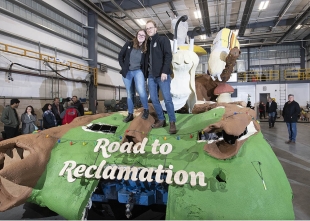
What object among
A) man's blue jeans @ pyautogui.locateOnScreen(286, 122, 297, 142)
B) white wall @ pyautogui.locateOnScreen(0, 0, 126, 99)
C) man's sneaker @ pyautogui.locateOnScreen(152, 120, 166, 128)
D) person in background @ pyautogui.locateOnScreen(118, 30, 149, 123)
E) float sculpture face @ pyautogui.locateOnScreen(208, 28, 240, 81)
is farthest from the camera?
white wall @ pyautogui.locateOnScreen(0, 0, 126, 99)

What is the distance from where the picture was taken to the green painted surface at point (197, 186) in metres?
2.40

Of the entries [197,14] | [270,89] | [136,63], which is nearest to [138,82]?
[136,63]

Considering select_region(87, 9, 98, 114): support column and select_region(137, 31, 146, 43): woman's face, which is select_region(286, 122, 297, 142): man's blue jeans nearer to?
select_region(137, 31, 146, 43): woman's face

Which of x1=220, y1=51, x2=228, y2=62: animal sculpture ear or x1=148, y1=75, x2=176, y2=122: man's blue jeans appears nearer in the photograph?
x1=148, y1=75, x2=176, y2=122: man's blue jeans

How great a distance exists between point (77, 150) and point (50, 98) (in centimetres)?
992

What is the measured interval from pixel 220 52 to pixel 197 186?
3.98 metres

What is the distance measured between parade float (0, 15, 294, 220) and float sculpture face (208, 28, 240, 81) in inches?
87.8

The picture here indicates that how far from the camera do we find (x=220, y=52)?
577cm

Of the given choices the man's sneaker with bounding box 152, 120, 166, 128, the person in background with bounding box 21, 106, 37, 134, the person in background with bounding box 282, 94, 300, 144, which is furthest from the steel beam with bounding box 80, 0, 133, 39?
the man's sneaker with bounding box 152, 120, 166, 128

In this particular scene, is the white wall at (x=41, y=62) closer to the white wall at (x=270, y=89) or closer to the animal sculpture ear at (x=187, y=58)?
the animal sculpture ear at (x=187, y=58)

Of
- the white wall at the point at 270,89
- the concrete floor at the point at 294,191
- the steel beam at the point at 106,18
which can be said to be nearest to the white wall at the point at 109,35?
the steel beam at the point at 106,18

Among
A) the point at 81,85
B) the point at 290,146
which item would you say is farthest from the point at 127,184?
the point at 81,85

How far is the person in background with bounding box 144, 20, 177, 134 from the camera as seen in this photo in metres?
3.57

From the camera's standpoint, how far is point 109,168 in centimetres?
279
